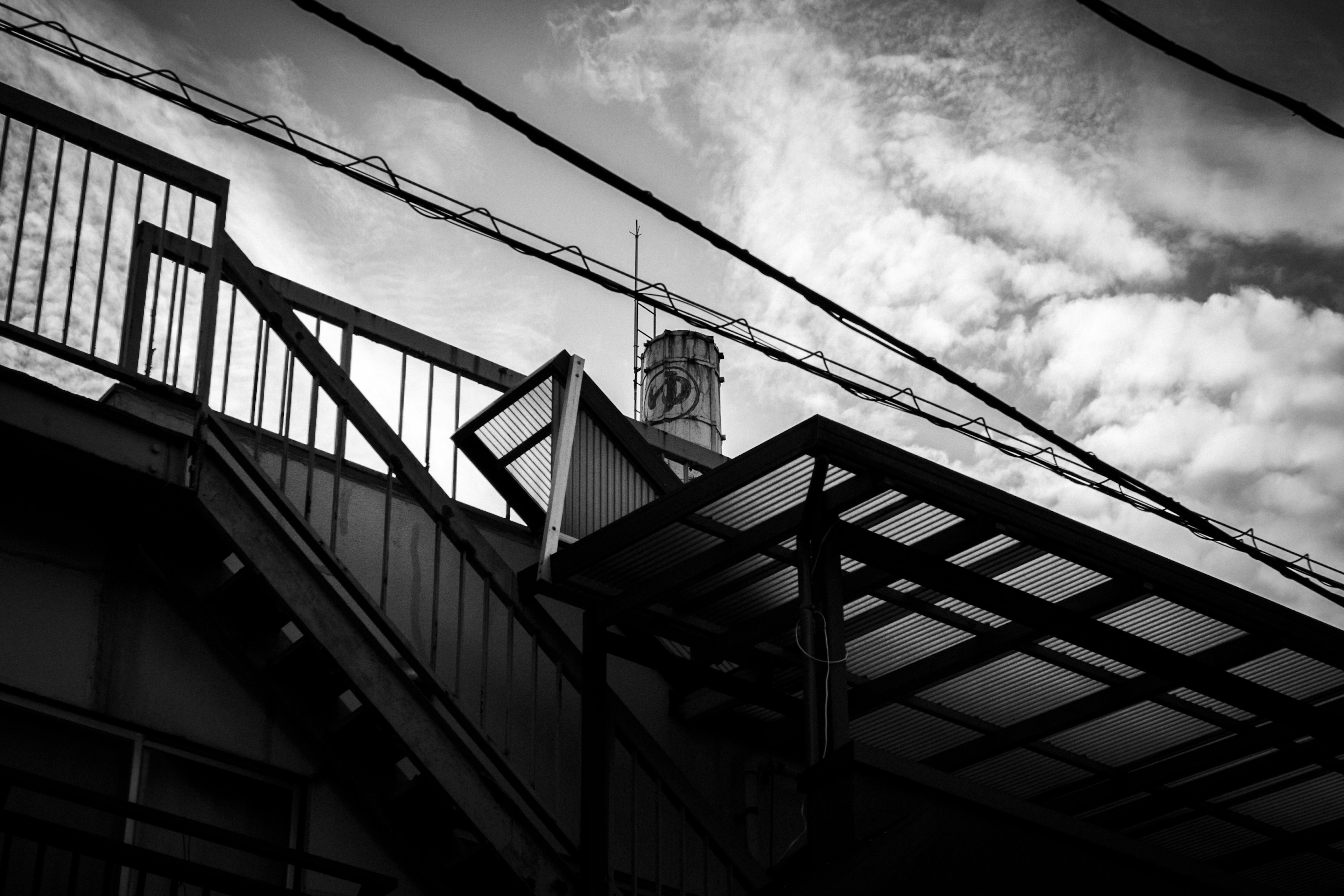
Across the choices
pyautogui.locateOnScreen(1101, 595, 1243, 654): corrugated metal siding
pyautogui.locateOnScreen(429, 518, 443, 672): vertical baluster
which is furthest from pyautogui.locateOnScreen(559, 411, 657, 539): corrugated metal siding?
pyautogui.locateOnScreen(1101, 595, 1243, 654): corrugated metal siding

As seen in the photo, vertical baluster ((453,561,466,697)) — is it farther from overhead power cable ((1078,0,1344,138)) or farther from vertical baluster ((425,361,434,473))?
overhead power cable ((1078,0,1344,138))

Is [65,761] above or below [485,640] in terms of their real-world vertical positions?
below

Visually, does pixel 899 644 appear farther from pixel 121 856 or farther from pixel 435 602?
pixel 121 856

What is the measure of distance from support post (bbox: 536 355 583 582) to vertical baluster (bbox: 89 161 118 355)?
2735 millimetres

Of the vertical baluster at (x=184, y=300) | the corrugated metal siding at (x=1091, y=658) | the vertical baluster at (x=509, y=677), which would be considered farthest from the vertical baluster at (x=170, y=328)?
the corrugated metal siding at (x=1091, y=658)

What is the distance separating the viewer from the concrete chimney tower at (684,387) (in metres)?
20.4

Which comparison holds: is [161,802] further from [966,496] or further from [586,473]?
[966,496]

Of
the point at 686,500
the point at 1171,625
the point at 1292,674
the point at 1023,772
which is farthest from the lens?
the point at 1023,772

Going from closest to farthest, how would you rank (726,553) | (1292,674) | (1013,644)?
→ (726,553) → (1013,644) → (1292,674)

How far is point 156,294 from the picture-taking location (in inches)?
333

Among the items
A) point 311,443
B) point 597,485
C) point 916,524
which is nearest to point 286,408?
point 311,443

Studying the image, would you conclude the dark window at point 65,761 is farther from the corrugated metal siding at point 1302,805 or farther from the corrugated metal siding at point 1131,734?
the corrugated metal siding at point 1302,805

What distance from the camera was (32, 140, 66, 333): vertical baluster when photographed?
784 cm

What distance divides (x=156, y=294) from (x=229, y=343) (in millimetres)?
621
